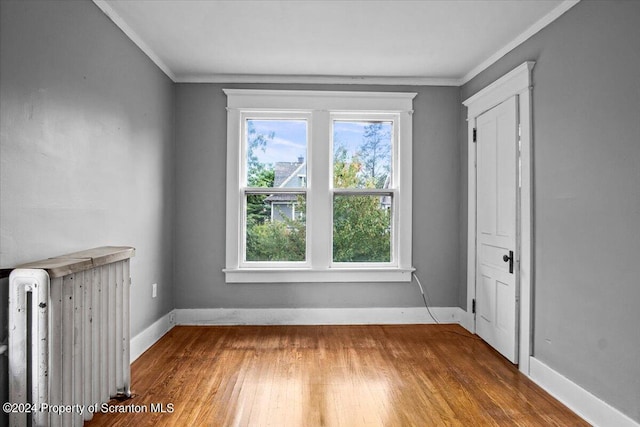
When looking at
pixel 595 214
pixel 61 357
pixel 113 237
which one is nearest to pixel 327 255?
pixel 113 237

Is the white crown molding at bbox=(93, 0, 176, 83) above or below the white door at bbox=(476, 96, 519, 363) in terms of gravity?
above

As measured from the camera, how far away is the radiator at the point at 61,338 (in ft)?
5.72

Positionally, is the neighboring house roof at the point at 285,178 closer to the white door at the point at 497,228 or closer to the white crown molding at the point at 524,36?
the white door at the point at 497,228

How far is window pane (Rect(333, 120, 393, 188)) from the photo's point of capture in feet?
14.5

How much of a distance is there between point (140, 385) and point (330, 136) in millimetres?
2916

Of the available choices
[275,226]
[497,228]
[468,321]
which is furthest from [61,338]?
[468,321]

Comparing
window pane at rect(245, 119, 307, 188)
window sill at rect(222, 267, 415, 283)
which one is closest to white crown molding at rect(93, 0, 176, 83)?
window pane at rect(245, 119, 307, 188)

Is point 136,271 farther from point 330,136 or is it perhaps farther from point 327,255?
point 330,136

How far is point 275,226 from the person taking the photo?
4383mm

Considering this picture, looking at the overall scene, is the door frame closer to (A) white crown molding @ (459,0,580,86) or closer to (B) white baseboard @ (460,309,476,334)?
(A) white crown molding @ (459,0,580,86)

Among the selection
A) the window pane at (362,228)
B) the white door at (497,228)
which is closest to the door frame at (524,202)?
the white door at (497,228)

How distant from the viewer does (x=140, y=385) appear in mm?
2820

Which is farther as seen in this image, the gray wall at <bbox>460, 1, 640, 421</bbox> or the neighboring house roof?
the neighboring house roof

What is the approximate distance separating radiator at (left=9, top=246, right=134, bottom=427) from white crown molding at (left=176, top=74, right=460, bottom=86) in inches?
101
